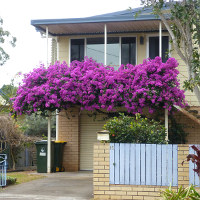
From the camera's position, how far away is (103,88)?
16.8 metres

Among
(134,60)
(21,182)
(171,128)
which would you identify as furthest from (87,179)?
(134,60)

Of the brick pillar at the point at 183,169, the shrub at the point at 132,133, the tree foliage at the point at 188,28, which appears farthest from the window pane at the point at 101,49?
the brick pillar at the point at 183,169

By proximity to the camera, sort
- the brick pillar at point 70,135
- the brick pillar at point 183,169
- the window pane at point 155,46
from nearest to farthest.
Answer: the brick pillar at point 183,169
the brick pillar at point 70,135
the window pane at point 155,46

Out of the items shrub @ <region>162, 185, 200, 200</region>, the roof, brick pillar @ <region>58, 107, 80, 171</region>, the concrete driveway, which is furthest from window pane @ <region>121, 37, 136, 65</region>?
shrub @ <region>162, 185, 200, 200</region>

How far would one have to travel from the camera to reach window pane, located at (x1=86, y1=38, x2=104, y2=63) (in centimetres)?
1988

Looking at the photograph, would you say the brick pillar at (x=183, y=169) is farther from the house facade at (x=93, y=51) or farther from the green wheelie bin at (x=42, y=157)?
the green wheelie bin at (x=42, y=157)

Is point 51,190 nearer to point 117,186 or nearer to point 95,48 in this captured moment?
point 117,186

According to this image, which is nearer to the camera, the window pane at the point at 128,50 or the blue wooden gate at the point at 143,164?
the blue wooden gate at the point at 143,164

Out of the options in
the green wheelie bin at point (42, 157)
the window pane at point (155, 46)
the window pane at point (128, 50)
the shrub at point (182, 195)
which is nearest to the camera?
the shrub at point (182, 195)

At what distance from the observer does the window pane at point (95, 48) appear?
1988 cm

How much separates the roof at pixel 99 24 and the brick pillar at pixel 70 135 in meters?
3.48

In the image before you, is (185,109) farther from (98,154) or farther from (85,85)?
(98,154)

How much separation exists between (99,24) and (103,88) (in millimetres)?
3218

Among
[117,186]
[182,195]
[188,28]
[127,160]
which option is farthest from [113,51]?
[182,195]
